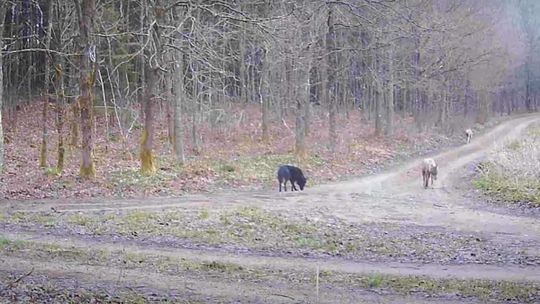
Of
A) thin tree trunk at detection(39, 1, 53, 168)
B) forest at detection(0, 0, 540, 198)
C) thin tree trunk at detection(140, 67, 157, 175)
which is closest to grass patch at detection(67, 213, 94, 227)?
forest at detection(0, 0, 540, 198)

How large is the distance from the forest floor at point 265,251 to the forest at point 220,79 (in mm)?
5383

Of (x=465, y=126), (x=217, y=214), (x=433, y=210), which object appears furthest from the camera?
(x=465, y=126)

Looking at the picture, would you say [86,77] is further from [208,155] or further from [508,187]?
[508,187]

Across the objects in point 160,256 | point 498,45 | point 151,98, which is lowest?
point 160,256

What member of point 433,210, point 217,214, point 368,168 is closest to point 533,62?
point 368,168

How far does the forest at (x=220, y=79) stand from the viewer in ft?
74.6

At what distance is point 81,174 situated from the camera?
70.1 feet

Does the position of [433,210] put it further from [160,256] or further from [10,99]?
[10,99]

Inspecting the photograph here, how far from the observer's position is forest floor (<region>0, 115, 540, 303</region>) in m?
8.63

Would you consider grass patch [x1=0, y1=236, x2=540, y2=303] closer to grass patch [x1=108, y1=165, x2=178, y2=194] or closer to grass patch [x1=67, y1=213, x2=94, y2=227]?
grass patch [x1=67, y1=213, x2=94, y2=227]

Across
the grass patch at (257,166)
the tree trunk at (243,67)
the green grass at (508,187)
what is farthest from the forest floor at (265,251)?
the tree trunk at (243,67)

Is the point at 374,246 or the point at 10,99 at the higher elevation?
the point at 10,99

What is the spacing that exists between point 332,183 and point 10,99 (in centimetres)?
2590

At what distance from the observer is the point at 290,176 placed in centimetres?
2231
